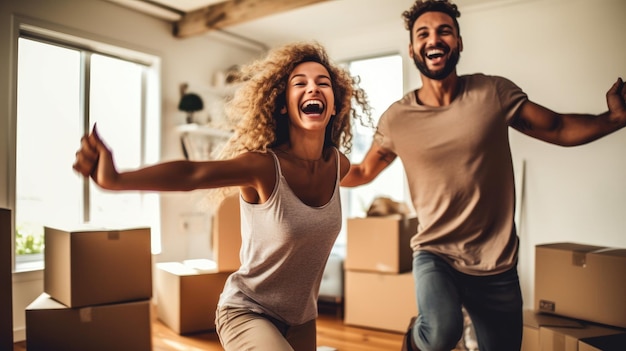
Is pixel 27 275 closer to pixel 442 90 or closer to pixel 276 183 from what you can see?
pixel 276 183

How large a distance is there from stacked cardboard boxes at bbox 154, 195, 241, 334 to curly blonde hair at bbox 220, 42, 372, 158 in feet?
4.24

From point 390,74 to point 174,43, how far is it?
182cm

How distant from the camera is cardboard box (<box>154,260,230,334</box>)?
112 inches

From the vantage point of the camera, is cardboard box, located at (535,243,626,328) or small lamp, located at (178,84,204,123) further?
small lamp, located at (178,84,204,123)

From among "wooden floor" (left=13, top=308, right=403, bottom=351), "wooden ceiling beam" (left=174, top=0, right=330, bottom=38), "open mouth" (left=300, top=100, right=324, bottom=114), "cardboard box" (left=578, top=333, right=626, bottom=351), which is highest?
"wooden ceiling beam" (left=174, top=0, right=330, bottom=38)

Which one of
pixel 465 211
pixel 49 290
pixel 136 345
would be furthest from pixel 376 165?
pixel 49 290

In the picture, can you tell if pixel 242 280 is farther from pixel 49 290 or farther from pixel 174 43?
pixel 174 43

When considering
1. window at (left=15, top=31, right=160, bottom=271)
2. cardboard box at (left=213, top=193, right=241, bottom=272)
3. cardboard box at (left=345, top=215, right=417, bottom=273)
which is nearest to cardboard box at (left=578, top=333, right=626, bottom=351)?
cardboard box at (left=345, top=215, right=417, bottom=273)

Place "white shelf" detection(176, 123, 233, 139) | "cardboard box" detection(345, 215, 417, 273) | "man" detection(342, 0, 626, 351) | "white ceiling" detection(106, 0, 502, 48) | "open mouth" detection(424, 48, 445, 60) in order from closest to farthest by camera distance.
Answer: "man" detection(342, 0, 626, 351) → "open mouth" detection(424, 48, 445, 60) → "cardboard box" detection(345, 215, 417, 273) → "white ceiling" detection(106, 0, 502, 48) → "white shelf" detection(176, 123, 233, 139)

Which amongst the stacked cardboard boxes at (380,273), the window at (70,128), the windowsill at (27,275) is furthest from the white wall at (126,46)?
the stacked cardboard boxes at (380,273)

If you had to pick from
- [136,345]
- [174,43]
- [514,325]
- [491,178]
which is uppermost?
[174,43]

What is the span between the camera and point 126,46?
3.42 meters

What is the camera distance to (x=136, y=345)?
2.39 meters

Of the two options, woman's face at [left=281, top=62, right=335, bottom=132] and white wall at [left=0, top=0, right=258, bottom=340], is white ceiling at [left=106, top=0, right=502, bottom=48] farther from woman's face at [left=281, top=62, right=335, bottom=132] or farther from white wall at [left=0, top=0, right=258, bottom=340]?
woman's face at [left=281, top=62, right=335, bottom=132]
